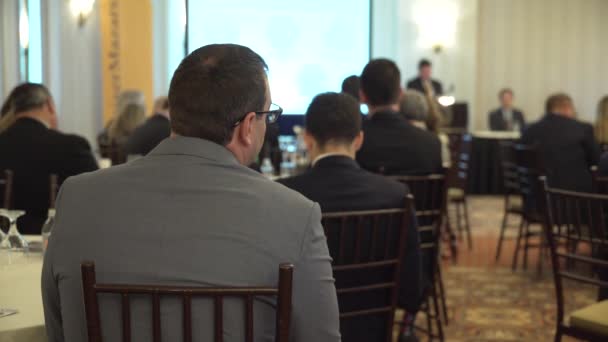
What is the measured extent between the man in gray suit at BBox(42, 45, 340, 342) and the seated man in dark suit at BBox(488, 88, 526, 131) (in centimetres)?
1029

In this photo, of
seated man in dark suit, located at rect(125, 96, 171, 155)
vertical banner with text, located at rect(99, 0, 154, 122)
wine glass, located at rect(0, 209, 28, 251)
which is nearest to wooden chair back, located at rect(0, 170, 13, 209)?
wine glass, located at rect(0, 209, 28, 251)

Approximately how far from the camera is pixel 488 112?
12562mm

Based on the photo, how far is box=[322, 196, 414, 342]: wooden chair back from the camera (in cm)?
253

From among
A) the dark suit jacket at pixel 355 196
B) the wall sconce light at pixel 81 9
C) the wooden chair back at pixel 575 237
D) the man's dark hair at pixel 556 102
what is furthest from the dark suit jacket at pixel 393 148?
the wall sconce light at pixel 81 9

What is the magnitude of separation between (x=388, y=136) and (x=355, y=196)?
141 centimetres

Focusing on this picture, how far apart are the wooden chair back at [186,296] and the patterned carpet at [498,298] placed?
3.17m

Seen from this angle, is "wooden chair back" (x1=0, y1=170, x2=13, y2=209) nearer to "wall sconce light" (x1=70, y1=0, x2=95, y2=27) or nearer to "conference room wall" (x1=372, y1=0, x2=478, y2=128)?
"wall sconce light" (x1=70, y1=0, x2=95, y2=27)

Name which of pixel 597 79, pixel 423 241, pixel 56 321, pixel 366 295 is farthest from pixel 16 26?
pixel 597 79

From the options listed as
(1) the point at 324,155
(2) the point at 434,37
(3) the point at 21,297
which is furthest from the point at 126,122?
(2) the point at 434,37

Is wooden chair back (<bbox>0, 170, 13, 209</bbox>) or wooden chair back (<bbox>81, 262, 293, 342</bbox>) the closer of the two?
wooden chair back (<bbox>81, 262, 293, 342</bbox>)

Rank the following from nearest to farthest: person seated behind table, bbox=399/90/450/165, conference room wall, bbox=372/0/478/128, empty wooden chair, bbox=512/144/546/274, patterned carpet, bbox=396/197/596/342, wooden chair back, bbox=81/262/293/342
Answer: wooden chair back, bbox=81/262/293/342 → patterned carpet, bbox=396/197/596/342 → person seated behind table, bbox=399/90/450/165 → empty wooden chair, bbox=512/144/546/274 → conference room wall, bbox=372/0/478/128

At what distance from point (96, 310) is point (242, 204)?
30 centimetres

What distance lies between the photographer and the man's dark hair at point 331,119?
9.30 feet

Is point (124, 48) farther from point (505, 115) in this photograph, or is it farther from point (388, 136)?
point (388, 136)
